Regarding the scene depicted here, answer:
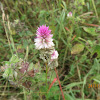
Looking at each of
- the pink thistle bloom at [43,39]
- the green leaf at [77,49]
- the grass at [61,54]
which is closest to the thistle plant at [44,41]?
the pink thistle bloom at [43,39]

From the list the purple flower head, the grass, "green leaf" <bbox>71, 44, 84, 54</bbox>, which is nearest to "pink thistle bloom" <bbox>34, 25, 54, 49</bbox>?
the purple flower head

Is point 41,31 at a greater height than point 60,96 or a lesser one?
greater

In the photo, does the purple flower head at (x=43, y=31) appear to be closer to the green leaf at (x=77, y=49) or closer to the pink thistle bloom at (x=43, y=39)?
the pink thistle bloom at (x=43, y=39)

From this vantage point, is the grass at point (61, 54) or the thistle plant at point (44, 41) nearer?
the thistle plant at point (44, 41)

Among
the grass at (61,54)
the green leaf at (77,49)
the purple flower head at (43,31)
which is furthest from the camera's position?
the green leaf at (77,49)

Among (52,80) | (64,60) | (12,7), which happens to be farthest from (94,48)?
(12,7)

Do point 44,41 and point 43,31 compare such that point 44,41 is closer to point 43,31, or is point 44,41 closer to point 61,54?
point 43,31

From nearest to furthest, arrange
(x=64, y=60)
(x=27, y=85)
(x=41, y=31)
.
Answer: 1. (x=41, y=31)
2. (x=27, y=85)
3. (x=64, y=60)

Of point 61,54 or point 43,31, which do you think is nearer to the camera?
point 43,31

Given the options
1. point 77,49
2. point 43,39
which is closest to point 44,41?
point 43,39

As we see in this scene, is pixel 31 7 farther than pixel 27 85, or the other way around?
pixel 31 7

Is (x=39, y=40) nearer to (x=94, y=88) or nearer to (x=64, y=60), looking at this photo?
(x=64, y=60)
